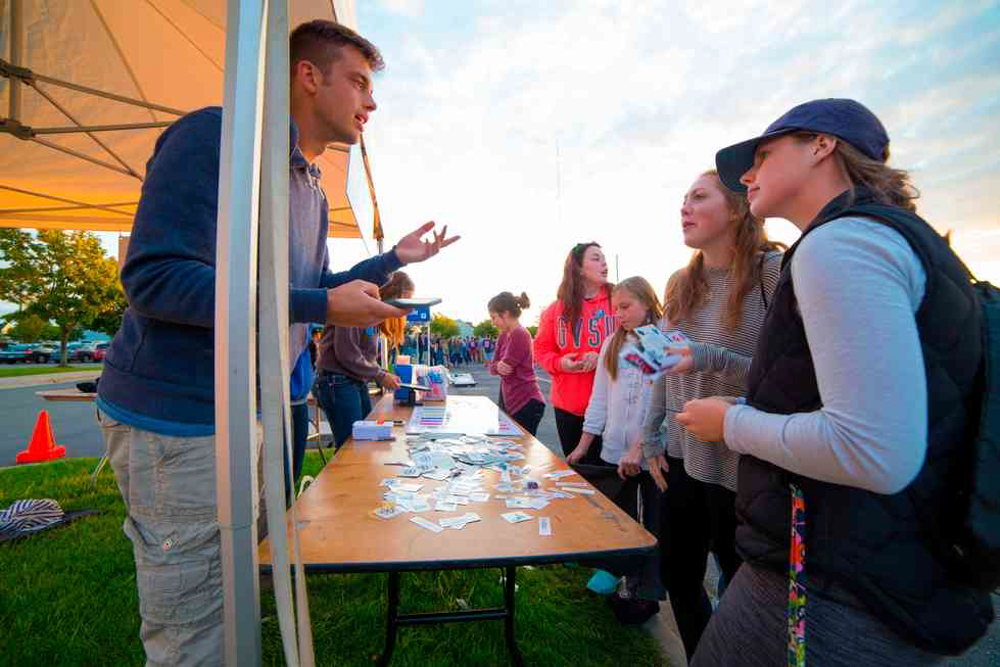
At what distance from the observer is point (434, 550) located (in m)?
1.09

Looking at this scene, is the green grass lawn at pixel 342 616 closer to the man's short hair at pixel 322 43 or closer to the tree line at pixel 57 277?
the man's short hair at pixel 322 43

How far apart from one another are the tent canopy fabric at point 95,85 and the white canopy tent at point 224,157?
0.03ft

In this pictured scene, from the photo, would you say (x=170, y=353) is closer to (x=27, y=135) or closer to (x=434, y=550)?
(x=434, y=550)

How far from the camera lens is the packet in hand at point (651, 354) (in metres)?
1.45

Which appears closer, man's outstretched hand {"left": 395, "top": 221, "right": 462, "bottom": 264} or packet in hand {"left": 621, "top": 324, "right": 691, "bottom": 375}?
packet in hand {"left": 621, "top": 324, "right": 691, "bottom": 375}

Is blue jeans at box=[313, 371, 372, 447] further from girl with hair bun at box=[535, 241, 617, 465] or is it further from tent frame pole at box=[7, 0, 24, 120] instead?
tent frame pole at box=[7, 0, 24, 120]

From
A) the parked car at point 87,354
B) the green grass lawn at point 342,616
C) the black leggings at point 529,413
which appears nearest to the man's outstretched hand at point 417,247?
the green grass lawn at point 342,616

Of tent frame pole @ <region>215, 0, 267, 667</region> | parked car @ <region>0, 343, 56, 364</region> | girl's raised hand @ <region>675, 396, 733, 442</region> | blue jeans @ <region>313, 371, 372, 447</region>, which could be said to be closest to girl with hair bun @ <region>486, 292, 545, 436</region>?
blue jeans @ <region>313, 371, 372, 447</region>

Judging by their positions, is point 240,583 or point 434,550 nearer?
point 240,583

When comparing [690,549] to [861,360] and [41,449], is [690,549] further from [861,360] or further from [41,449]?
[41,449]

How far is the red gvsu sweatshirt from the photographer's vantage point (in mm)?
3201

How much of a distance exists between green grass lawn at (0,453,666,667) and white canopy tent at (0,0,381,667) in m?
1.47

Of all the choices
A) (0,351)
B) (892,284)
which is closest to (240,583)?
(892,284)

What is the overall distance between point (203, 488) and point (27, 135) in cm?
341
